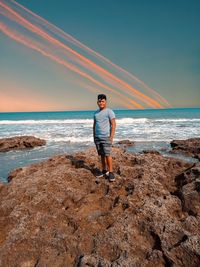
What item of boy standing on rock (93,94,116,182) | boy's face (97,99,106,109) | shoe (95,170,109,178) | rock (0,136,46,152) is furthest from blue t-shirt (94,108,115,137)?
rock (0,136,46,152)

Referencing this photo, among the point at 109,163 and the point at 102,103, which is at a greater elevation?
the point at 102,103

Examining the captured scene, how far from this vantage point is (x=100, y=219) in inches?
165

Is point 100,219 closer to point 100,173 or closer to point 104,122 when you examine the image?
point 100,173

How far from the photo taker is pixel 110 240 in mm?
3645

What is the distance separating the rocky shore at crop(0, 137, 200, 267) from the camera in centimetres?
344

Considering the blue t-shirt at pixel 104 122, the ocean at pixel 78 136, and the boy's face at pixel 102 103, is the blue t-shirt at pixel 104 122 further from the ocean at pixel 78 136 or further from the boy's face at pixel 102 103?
the ocean at pixel 78 136

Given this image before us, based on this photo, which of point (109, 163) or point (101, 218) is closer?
point (101, 218)

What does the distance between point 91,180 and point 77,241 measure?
6.90 ft

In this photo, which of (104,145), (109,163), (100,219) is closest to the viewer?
(100,219)

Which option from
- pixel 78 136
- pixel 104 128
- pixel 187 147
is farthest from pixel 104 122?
pixel 78 136

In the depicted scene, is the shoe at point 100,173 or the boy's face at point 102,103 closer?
the shoe at point 100,173

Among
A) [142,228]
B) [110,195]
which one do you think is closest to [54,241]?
[142,228]

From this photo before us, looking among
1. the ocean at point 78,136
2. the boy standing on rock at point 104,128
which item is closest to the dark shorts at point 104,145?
the boy standing on rock at point 104,128

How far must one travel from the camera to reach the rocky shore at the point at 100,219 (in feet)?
11.3
